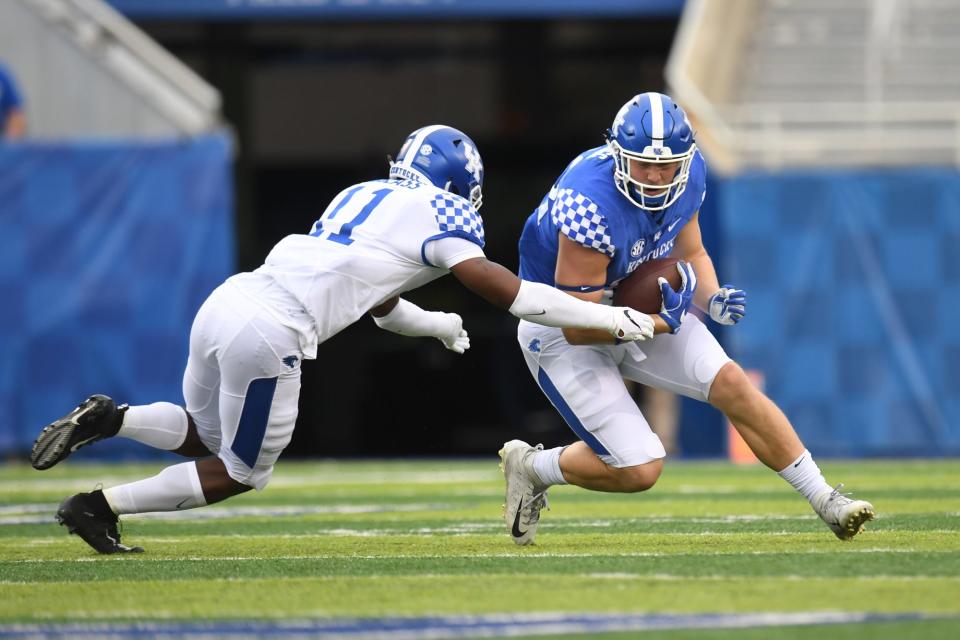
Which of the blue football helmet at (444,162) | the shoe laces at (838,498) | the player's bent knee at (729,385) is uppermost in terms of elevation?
the blue football helmet at (444,162)

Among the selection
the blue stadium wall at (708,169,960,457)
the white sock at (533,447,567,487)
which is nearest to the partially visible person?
the blue stadium wall at (708,169,960,457)

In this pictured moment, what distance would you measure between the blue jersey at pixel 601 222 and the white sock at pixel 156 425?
1.18m

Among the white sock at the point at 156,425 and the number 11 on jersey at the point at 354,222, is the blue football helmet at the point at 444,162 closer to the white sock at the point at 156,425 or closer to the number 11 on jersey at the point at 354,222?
the number 11 on jersey at the point at 354,222

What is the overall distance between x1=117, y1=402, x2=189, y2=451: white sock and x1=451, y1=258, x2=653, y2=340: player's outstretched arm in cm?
102

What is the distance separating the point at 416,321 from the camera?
201 inches

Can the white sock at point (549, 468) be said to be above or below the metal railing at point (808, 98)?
above

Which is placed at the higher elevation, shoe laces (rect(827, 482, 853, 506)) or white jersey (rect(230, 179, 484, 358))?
white jersey (rect(230, 179, 484, 358))

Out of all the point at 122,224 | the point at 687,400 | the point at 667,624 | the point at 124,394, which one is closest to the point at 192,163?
the point at 122,224

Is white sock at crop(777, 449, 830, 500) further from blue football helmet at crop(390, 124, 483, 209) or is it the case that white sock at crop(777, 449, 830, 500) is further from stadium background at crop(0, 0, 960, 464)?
stadium background at crop(0, 0, 960, 464)

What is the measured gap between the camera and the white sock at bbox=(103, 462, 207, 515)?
473cm

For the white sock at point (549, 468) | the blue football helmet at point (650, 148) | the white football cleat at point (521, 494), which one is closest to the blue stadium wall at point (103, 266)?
the white football cleat at point (521, 494)

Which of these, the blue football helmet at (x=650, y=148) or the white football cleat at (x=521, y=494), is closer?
the blue football helmet at (x=650, y=148)

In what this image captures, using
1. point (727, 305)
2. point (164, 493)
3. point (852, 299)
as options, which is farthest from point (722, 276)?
point (164, 493)

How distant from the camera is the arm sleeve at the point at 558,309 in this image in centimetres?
455
